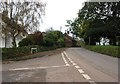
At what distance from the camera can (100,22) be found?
62531 mm

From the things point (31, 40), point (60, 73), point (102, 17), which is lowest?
point (60, 73)

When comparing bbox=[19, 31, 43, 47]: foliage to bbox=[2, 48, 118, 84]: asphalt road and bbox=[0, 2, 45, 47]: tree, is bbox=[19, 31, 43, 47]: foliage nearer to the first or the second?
bbox=[0, 2, 45, 47]: tree

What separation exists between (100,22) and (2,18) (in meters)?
25.0

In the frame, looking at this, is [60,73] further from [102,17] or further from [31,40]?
[102,17]

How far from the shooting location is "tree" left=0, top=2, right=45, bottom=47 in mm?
46881

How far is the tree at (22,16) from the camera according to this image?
46.9 meters

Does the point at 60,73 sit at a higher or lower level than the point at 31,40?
lower

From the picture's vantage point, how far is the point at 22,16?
4847cm

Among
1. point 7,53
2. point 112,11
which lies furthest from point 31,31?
point 112,11

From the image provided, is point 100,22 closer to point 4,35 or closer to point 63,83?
point 4,35

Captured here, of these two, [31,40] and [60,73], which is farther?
[31,40]

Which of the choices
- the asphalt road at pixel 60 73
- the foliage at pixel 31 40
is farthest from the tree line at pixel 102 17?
the asphalt road at pixel 60 73

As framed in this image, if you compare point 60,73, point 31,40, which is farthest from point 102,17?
point 60,73

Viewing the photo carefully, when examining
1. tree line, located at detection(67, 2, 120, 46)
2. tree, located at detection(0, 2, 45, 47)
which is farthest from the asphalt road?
tree line, located at detection(67, 2, 120, 46)
